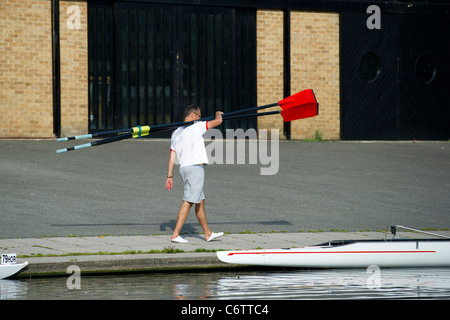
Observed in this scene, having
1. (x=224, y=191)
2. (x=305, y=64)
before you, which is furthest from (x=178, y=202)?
(x=305, y=64)

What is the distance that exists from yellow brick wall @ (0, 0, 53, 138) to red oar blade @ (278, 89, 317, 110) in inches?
417

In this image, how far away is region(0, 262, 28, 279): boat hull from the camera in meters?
8.27

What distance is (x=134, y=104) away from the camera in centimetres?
2138

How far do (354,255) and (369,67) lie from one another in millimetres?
15419

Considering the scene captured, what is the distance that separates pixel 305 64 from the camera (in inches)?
900

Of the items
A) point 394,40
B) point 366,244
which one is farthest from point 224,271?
point 394,40

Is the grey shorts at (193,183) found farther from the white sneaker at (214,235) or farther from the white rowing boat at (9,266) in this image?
the white rowing boat at (9,266)

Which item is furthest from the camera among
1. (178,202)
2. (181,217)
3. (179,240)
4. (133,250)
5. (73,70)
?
(73,70)

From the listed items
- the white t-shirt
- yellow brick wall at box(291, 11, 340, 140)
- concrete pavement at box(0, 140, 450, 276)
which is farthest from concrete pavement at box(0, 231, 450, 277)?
yellow brick wall at box(291, 11, 340, 140)

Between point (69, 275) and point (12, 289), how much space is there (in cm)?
96

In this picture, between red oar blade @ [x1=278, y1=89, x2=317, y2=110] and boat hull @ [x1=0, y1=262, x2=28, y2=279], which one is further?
red oar blade @ [x1=278, y1=89, x2=317, y2=110]

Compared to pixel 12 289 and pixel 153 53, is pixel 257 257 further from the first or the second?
pixel 153 53

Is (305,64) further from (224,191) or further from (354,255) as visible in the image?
(354,255)

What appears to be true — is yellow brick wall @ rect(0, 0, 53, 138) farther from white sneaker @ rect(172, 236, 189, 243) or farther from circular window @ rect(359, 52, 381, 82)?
white sneaker @ rect(172, 236, 189, 243)
